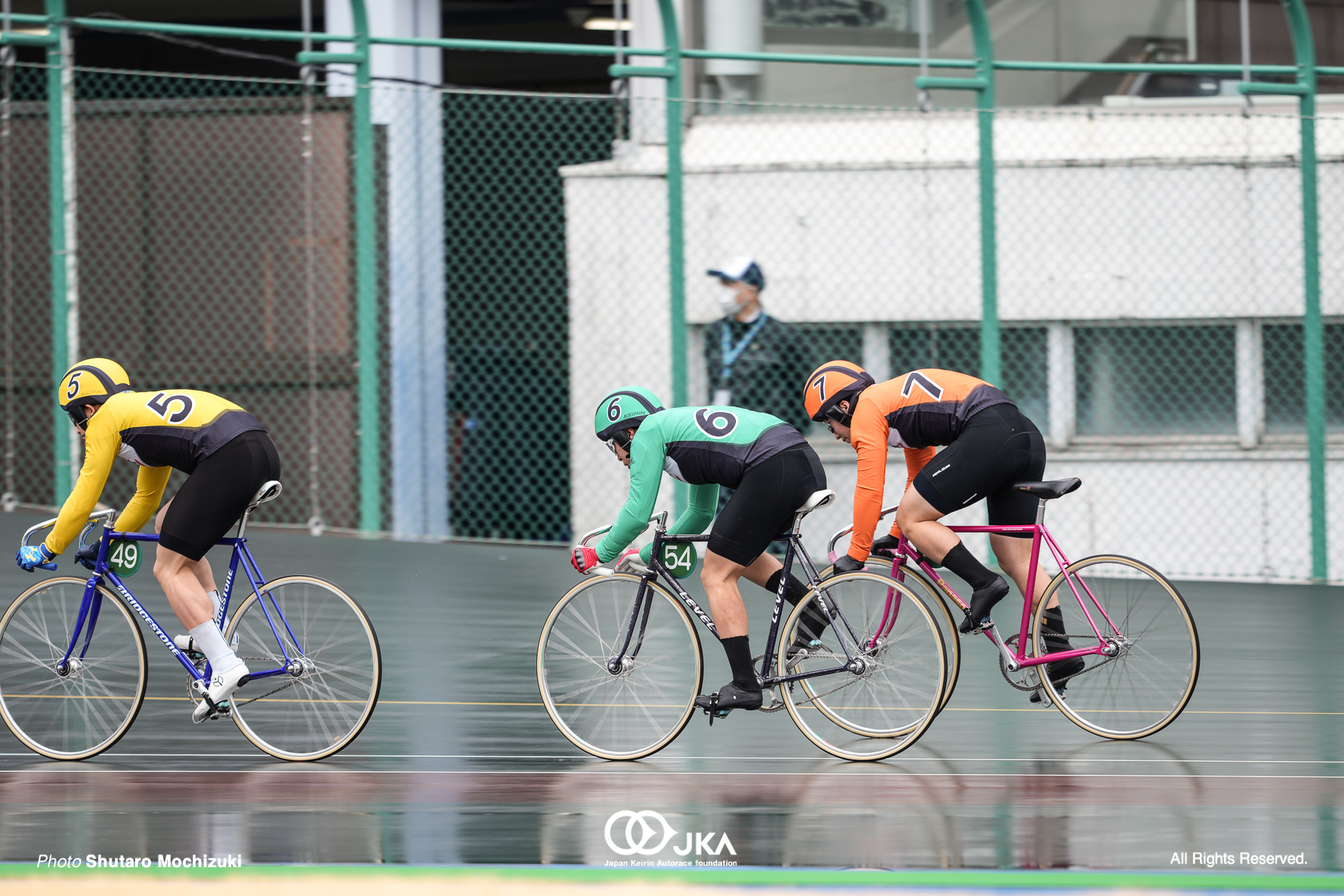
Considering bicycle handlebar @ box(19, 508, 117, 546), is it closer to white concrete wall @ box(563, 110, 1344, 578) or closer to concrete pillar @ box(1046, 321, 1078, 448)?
white concrete wall @ box(563, 110, 1344, 578)

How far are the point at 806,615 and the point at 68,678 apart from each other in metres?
2.77

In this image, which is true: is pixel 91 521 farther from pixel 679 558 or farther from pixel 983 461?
pixel 983 461

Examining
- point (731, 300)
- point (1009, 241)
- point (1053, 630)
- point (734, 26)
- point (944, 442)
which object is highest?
point (734, 26)

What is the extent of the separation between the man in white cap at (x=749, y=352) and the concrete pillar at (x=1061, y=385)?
2.26 metres

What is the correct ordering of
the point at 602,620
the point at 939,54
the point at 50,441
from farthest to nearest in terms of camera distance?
the point at 939,54 → the point at 50,441 → the point at 602,620

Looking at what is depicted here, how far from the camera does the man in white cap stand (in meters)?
9.14

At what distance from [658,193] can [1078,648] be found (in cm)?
528

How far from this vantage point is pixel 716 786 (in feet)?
18.0

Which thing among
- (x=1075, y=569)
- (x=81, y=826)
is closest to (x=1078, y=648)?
(x=1075, y=569)

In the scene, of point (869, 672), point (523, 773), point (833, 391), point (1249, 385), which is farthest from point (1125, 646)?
point (1249, 385)

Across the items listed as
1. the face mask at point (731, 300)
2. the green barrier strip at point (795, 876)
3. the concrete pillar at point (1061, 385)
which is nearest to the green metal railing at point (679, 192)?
the concrete pillar at point (1061, 385)

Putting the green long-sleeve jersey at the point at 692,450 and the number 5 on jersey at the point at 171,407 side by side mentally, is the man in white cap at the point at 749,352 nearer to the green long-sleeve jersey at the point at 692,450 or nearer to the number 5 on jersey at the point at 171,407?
the green long-sleeve jersey at the point at 692,450

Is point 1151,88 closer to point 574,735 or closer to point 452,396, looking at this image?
point 452,396

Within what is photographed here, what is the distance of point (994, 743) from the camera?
6.13 m
